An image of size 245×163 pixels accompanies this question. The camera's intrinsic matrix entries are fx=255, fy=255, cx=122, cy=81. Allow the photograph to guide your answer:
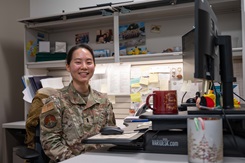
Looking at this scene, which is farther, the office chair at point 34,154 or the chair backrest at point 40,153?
the chair backrest at point 40,153

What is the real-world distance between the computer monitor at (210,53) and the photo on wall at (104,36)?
166 centimetres

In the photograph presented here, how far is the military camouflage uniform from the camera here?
133 cm

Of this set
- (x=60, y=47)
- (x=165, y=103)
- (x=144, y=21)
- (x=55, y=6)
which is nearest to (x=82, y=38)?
(x=60, y=47)

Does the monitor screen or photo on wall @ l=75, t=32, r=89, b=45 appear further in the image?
photo on wall @ l=75, t=32, r=89, b=45

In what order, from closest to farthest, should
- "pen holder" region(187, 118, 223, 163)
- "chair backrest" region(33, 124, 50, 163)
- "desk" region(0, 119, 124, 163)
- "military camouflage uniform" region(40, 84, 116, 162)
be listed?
"pen holder" region(187, 118, 223, 163)
"military camouflage uniform" region(40, 84, 116, 162)
"chair backrest" region(33, 124, 50, 163)
"desk" region(0, 119, 124, 163)

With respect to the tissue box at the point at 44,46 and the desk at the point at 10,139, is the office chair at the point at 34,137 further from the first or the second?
the tissue box at the point at 44,46

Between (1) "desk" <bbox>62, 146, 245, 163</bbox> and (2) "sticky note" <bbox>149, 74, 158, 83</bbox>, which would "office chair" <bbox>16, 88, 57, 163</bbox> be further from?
(2) "sticky note" <bbox>149, 74, 158, 83</bbox>

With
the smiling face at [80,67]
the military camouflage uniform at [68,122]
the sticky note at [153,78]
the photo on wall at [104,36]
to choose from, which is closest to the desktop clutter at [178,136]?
the military camouflage uniform at [68,122]

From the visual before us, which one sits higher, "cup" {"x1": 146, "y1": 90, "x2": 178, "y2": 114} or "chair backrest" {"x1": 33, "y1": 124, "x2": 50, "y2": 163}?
"cup" {"x1": 146, "y1": 90, "x2": 178, "y2": 114}

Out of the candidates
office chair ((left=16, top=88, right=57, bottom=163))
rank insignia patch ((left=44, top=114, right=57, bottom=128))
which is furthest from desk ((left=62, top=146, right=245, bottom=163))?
office chair ((left=16, top=88, right=57, bottom=163))

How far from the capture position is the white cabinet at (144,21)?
2117mm

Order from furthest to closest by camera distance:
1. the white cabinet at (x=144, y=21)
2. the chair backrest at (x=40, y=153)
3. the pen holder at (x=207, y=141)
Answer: the white cabinet at (x=144, y=21)
the chair backrest at (x=40, y=153)
the pen holder at (x=207, y=141)

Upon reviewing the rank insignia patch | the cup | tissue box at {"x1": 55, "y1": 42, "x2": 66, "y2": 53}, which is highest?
tissue box at {"x1": 55, "y1": 42, "x2": 66, "y2": 53}

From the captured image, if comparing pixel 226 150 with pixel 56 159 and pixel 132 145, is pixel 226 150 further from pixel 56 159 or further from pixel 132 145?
pixel 56 159
